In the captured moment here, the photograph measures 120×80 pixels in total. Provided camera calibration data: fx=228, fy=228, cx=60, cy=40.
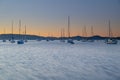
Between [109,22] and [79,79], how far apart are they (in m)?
97.9

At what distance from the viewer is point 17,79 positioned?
18297 mm

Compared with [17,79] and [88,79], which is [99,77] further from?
[17,79]

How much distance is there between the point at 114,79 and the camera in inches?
711

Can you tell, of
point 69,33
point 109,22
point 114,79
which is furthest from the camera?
point 69,33

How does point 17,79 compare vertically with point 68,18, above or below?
below

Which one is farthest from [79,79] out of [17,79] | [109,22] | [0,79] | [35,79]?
[109,22]

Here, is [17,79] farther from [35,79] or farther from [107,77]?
[107,77]

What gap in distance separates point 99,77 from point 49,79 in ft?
13.9

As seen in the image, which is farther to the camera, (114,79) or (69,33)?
(69,33)

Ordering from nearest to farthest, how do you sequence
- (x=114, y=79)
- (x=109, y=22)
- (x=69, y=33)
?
(x=114, y=79)
(x=109, y=22)
(x=69, y=33)

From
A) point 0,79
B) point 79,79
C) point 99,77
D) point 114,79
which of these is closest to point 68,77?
point 79,79

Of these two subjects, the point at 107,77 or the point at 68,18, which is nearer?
the point at 107,77

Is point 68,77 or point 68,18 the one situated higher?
point 68,18

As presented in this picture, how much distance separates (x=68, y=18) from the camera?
118 metres
